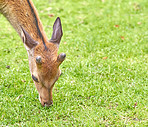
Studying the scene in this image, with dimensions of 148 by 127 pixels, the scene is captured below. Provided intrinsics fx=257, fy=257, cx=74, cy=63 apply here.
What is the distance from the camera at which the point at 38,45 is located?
4.53 metres

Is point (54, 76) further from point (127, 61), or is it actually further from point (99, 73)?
point (127, 61)

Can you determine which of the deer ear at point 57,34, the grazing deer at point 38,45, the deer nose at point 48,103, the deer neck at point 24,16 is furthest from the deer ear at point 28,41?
the deer nose at point 48,103

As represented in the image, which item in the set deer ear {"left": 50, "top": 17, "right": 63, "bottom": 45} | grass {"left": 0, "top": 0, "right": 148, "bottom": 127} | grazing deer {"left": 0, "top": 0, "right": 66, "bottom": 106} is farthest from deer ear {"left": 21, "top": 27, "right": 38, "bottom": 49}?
grass {"left": 0, "top": 0, "right": 148, "bottom": 127}

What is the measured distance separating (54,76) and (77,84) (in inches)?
60.0

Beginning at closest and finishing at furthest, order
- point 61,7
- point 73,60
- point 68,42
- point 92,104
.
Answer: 1. point 92,104
2. point 73,60
3. point 68,42
4. point 61,7

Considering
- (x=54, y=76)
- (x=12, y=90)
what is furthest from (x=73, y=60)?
(x=54, y=76)

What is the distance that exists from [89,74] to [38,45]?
2.07 metres

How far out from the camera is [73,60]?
6.78 m

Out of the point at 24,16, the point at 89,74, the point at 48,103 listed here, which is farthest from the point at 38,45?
the point at 89,74

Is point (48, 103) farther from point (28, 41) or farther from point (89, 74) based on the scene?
point (89, 74)

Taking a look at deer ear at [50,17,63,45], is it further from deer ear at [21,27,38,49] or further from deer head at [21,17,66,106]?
deer ear at [21,27,38,49]

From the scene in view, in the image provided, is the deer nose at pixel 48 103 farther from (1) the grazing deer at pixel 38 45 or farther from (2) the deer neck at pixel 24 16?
(2) the deer neck at pixel 24 16

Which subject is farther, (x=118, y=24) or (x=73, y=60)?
(x=118, y=24)

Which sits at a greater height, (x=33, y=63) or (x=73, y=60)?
(x=33, y=63)
